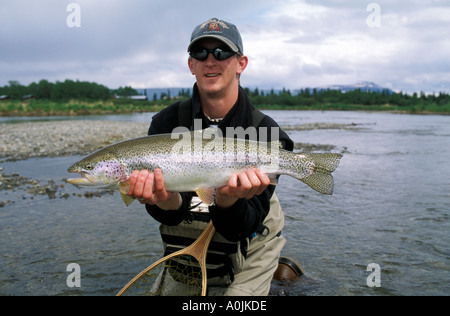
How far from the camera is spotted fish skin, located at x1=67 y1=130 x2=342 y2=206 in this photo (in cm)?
336

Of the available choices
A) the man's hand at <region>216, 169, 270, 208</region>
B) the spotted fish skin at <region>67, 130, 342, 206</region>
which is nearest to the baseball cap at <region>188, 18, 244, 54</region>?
the spotted fish skin at <region>67, 130, 342, 206</region>

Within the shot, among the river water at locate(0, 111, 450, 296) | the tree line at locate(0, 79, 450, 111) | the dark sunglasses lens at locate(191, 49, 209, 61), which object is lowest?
the river water at locate(0, 111, 450, 296)

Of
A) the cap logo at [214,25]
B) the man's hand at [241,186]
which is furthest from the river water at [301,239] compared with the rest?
the cap logo at [214,25]

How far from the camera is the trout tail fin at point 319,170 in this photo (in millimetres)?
3574

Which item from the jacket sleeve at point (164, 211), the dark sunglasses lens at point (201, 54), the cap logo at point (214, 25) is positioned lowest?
the jacket sleeve at point (164, 211)

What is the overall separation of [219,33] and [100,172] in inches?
72.6

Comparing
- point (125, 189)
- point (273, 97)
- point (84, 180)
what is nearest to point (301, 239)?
point (125, 189)

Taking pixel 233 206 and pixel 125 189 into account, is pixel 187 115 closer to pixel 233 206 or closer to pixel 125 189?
pixel 125 189

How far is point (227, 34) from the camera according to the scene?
3.80 m

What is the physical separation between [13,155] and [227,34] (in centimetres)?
1514

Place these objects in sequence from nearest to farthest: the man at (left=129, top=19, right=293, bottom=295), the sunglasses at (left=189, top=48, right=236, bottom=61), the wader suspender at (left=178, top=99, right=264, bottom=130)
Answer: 1. the man at (left=129, top=19, right=293, bottom=295)
2. the sunglasses at (left=189, top=48, right=236, bottom=61)
3. the wader suspender at (left=178, top=99, right=264, bottom=130)

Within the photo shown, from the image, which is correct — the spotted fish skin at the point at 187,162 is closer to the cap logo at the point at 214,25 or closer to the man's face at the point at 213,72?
the man's face at the point at 213,72

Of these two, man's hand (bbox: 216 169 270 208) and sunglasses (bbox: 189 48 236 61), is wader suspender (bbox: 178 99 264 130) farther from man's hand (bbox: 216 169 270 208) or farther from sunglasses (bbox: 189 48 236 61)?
man's hand (bbox: 216 169 270 208)
